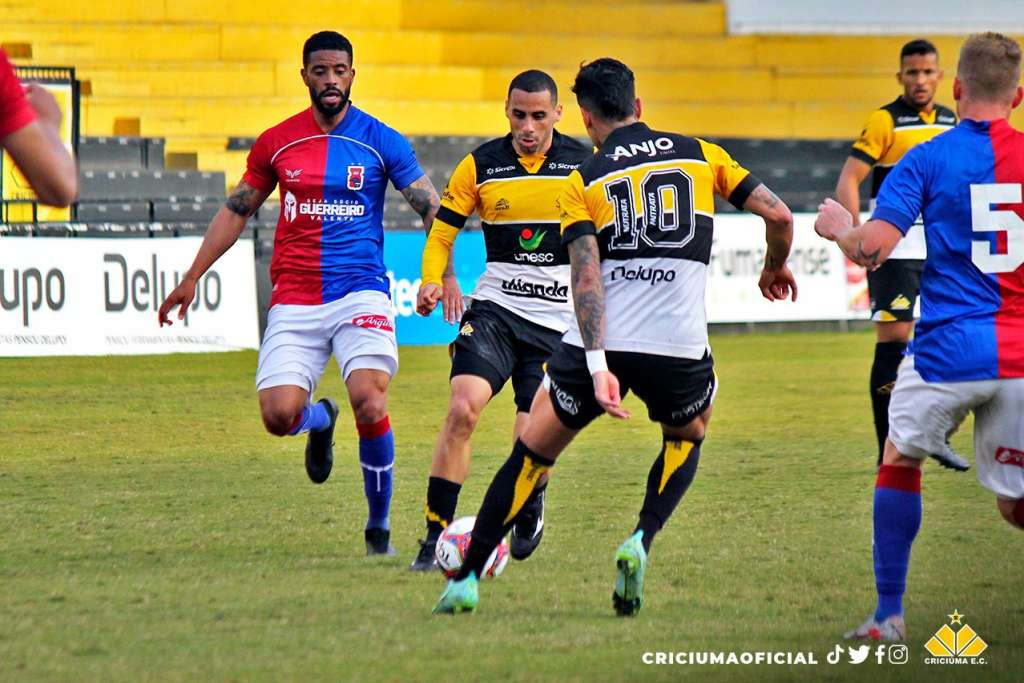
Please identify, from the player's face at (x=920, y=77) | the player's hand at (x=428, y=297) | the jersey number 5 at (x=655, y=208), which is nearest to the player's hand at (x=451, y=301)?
the player's hand at (x=428, y=297)

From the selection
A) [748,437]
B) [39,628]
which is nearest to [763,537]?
[39,628]

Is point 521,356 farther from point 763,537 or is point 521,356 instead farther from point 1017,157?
point 1017,157

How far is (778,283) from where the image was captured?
6008 millimetres

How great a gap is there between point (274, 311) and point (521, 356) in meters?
1.12

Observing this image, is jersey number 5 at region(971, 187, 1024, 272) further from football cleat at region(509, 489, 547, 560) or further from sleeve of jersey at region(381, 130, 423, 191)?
sleeve of jersey at region(381, 130, 423, 191)

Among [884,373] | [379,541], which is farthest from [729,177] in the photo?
[884,373]

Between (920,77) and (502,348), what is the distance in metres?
3.54

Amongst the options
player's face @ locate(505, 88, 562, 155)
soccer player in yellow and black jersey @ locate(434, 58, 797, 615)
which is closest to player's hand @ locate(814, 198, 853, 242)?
soccer player in yellow and black jersey @ locate(434, 58, 797, 615)

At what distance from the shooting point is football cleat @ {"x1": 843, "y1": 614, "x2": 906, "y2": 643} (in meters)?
5.21

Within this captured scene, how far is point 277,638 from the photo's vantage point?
5293mm

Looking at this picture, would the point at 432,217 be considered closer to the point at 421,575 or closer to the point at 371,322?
the point at 371,322

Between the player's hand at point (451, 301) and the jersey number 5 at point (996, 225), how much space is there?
2540 mm

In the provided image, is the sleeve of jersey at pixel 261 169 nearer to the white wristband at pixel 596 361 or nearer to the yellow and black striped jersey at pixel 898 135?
the white wristband at pixel 596 361

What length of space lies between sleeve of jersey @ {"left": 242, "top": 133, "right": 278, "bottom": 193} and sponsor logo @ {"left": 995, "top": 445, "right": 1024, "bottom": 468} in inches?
140
